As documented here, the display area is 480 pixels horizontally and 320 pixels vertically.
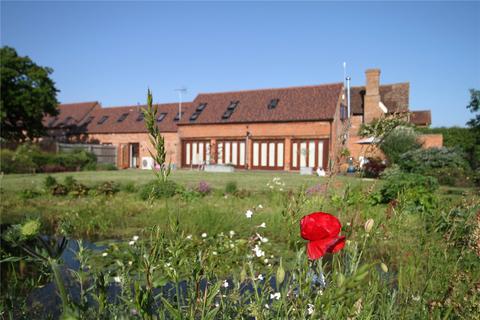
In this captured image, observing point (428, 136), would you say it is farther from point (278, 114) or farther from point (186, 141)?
point (186, 141)

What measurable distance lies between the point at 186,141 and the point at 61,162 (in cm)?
1030

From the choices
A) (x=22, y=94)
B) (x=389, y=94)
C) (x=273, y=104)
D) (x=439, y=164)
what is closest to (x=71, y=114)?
(x=22, y=94)

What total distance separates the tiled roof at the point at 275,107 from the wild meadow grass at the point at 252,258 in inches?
665

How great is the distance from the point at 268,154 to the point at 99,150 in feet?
39.1

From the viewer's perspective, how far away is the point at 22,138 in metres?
29.0

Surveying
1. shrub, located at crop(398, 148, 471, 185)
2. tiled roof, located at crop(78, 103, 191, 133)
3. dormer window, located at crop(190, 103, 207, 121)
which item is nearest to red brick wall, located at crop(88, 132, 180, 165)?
tiled roof, located at crop(78, 103, 191, 133)

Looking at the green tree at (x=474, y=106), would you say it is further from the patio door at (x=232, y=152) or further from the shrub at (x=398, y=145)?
the patio door at (x=232, y=152)

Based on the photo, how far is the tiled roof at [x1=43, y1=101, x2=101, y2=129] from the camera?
117 ft

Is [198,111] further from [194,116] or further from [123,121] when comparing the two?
[123,121]

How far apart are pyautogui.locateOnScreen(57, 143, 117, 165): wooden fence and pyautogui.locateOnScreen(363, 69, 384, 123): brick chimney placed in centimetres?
1801

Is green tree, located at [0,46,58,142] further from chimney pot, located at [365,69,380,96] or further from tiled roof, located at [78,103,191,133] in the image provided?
chimney pot, located at [365,69,380,96]

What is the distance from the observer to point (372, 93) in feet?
86.6

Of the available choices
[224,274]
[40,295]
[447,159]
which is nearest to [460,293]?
[224,274]

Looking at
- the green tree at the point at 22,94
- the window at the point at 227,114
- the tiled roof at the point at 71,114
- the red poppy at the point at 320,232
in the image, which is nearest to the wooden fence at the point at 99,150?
the green tree at the point at 22,94
